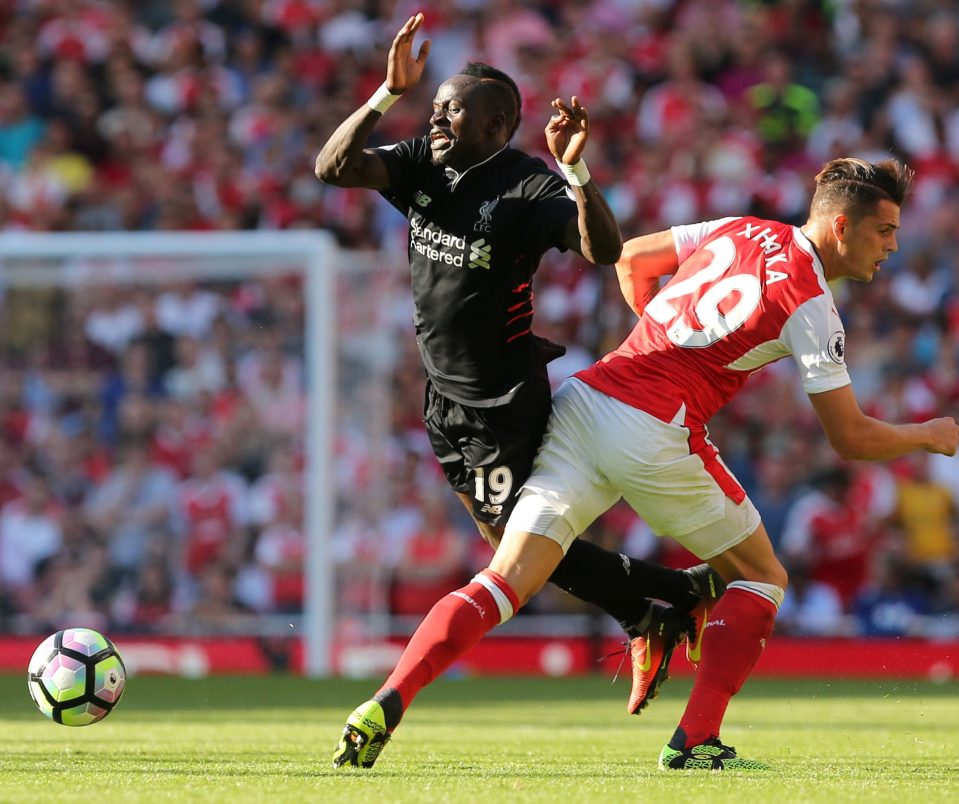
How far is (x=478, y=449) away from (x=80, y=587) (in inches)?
290

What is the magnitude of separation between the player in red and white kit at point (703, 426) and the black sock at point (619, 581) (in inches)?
20.4

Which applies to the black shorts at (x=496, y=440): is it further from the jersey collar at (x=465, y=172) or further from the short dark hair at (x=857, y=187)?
the short dark hair at (x=857, y=187)

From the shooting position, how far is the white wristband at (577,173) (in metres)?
5.08

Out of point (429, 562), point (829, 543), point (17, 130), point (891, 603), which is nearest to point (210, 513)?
point (429, 562)

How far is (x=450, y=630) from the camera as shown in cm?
514

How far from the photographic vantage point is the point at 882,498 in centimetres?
1198

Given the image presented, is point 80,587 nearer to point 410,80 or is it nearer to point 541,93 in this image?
point 541,93

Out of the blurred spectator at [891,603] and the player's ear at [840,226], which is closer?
the player's ear at [840,226]

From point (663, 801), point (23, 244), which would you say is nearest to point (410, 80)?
point (663, 801)

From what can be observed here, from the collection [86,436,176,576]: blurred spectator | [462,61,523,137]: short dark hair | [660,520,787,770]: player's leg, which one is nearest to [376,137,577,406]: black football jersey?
[462,61,523,137]: short dark hair

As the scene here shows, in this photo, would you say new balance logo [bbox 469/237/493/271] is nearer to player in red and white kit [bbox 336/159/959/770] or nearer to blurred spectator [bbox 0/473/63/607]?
player in red and white kit [bbox 336/159/959/770]

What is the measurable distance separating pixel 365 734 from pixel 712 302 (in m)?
1.86

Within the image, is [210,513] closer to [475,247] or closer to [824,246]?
[475,247]

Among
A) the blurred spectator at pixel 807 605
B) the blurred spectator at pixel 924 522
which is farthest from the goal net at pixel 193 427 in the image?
the blurred spectator at pixel 924 522
